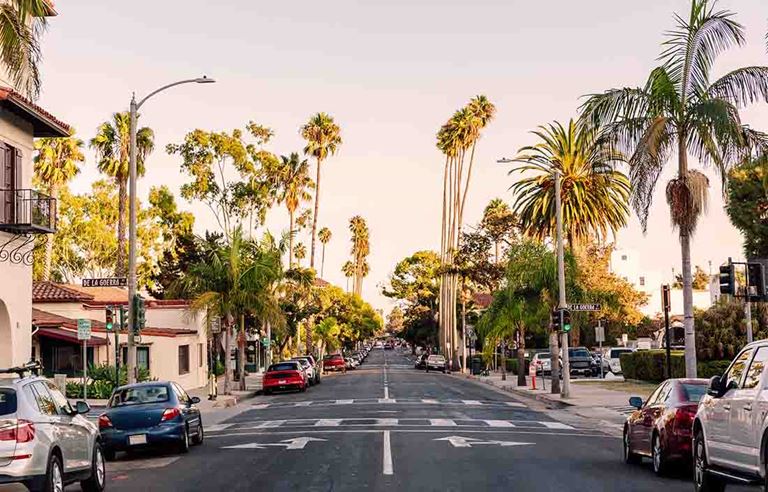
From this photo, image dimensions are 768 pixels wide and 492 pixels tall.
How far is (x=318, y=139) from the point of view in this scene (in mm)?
85000

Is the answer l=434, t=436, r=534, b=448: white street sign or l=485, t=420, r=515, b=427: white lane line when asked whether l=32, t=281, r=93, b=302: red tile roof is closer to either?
l=485, t=420, r=515, b=427: white lane line

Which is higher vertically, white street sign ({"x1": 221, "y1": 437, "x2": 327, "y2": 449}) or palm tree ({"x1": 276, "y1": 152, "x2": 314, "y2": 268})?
palm tree ({"x1": 276, "y1": 152, "x2": 314, "y2": 268})

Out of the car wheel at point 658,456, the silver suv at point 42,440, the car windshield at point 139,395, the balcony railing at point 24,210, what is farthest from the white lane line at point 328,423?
the silver suv at point 42,440

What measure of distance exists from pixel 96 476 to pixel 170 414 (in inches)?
227

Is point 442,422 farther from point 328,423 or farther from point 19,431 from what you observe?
point 19,431

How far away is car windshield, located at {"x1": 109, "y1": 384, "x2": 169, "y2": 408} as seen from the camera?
2142 centimetres

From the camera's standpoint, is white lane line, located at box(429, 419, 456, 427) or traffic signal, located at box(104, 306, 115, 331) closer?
white lane line, located at box(429, 419, 456, 427)

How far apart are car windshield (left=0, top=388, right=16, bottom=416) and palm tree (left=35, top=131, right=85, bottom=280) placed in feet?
177

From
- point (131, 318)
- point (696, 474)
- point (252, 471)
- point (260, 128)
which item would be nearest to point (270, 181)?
point (260, 128)

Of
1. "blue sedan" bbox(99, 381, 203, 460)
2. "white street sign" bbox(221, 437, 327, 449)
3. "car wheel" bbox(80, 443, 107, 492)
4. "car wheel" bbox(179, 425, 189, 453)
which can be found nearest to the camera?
"car wheel" bbox(80, 443, 107, 492)

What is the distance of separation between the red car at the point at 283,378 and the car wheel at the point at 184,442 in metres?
29.3

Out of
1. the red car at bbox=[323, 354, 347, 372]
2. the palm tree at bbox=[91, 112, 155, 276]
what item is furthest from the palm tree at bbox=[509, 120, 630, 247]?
the red car at bbox=[323, 354, 347, 372]

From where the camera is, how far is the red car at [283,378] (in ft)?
166

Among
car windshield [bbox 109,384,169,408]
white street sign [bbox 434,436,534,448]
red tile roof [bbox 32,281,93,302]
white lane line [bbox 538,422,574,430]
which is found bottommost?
white lane line [bbox 538,422,574,430]
